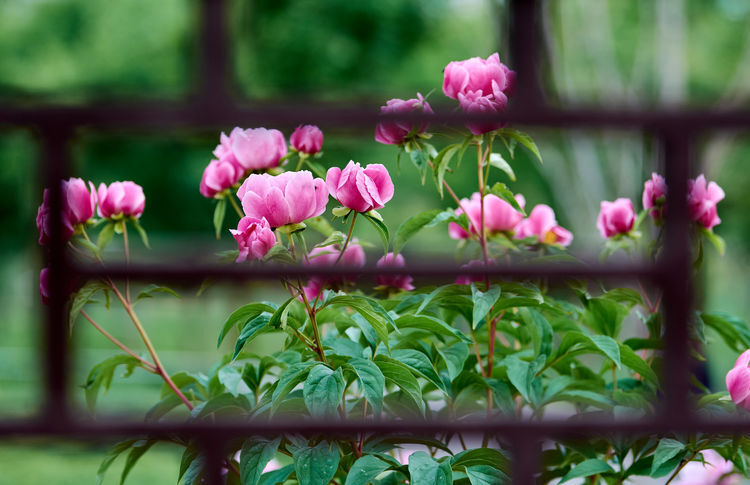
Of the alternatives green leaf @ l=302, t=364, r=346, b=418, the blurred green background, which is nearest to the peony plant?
green leaf @ l=302, t=364, r=346, b=418

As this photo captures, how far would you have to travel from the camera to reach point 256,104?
0.72 m

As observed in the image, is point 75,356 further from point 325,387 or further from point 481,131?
point 481,131

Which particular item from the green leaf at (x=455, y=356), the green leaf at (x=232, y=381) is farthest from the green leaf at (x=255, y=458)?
the green leaf at (x=455, y=356)

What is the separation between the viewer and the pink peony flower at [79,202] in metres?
0.90

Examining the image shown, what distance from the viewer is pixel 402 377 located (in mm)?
798

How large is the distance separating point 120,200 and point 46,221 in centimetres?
28

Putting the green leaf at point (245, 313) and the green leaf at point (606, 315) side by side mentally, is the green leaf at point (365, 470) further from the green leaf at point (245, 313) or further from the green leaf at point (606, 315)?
the green leaf at point (606, 315)

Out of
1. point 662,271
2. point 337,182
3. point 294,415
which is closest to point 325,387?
A: point 294,415

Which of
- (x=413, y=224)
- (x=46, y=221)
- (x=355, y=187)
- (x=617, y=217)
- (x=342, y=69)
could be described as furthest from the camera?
(x=342, y=69)

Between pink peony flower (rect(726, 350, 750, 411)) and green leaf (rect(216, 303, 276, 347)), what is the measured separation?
0.51 meters

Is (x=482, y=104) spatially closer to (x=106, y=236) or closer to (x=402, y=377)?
(x=402, y=377)

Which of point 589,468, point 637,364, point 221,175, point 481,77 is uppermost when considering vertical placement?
point 481,77

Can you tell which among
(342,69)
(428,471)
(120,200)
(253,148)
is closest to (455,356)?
(428,471)

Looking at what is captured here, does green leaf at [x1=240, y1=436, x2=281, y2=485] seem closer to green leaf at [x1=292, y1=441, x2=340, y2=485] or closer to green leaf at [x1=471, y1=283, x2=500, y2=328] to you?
green leaf at [x1=292, y1=441, x2=340, y2=485]
